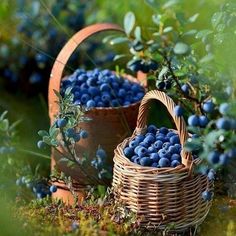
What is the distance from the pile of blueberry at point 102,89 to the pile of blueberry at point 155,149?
304mm

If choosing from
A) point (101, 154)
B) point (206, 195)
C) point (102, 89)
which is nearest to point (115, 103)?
point (102, 89)

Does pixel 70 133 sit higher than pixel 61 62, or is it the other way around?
pixel 61 62

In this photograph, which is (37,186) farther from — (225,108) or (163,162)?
(225,108)

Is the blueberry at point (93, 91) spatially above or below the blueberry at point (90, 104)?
above

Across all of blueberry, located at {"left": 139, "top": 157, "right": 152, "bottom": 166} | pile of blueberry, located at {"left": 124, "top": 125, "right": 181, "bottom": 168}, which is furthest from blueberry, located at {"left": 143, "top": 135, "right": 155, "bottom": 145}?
blueberry, located at {"left": 139, "top": 157, "right": 152, "bottom": 166}

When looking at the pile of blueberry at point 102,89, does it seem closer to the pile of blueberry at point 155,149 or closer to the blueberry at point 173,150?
the pile of blueberry at point 155,149

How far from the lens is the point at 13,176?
85.8 inches

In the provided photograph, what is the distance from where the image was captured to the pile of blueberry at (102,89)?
2111mm

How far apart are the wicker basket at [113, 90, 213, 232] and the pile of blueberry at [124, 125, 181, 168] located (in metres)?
0.03

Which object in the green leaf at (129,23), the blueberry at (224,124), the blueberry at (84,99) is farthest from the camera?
the blueberry at (84,99)

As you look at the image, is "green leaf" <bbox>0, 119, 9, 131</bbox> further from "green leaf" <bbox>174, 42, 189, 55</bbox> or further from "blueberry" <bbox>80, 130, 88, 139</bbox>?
"green leaf" <bbox>174, 42, 189, 55</bbox>

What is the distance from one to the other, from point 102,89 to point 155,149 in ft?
1.56

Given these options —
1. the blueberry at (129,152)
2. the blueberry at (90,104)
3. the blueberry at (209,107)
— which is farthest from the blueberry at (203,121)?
the blueberry at (90,104)

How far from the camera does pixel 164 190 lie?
1672 millimetres
